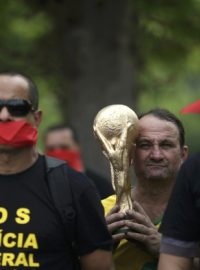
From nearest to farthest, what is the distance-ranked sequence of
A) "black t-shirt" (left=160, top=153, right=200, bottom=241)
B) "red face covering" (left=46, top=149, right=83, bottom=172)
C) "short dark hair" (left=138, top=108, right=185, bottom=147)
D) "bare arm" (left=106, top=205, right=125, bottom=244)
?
"black t-shirt" (left=160, top=153, right=200, bottom=241) < "bare arm" (left=106, top=205, right=125, bottom=244) < "short dark hair" (left=138, top=108, right=185, bottom=147) < "red face covering" (left=46, top=149, right=83, bottom=172)

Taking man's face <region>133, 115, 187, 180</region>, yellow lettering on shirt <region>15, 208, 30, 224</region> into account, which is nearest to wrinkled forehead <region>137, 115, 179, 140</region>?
man's face <region>133, 115, 187, 180</region>

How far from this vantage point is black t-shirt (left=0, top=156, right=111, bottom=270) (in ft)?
18.5

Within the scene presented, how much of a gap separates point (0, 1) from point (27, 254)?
9.10 m

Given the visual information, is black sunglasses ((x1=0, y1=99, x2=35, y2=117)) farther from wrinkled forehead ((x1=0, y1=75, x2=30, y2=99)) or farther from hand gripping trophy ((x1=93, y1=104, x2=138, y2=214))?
hand gripping trophy ((x1=93, y1=104, x2=138, y2=214))

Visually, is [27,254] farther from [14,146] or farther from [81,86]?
[81,86]

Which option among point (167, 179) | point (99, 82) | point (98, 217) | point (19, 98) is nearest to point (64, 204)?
point (98, 217)

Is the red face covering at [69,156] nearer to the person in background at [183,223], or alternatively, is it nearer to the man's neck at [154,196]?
the man's neck at [154,196]

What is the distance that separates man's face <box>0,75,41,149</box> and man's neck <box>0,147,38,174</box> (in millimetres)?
160

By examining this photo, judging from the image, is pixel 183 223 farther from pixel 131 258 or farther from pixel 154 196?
pixel 154 196

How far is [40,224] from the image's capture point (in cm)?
568

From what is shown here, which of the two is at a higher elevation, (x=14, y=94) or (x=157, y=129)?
(x=14, y=94)

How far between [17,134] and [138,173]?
1046 mm

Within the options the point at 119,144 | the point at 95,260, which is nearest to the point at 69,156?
the point at 119,144

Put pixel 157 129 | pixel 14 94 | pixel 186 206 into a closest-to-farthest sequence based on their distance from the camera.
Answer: pixel 186 206 → pixel 14 94 → pixel 157 129
